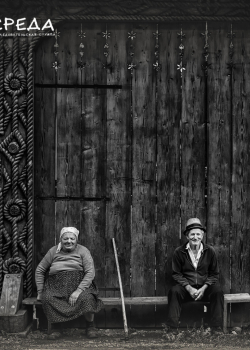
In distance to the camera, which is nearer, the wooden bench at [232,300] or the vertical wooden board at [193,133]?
the wooden bench at [232,300]

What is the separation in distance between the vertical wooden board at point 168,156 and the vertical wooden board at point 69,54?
795mm

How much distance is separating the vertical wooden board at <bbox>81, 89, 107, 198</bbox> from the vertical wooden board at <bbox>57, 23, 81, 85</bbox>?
7.3 inches

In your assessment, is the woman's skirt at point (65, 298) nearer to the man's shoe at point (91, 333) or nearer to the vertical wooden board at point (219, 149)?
the man's shoe at point (91, 333)

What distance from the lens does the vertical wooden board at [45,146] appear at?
5.27 m

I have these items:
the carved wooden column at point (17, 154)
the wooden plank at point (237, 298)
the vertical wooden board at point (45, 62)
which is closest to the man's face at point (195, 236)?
the wooden plank at point (237, 298)

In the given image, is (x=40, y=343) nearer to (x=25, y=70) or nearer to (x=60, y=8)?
(x=25, y=70)

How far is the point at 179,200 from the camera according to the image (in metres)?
5.32

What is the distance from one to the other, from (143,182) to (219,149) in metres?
0.78

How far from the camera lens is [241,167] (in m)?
5.30

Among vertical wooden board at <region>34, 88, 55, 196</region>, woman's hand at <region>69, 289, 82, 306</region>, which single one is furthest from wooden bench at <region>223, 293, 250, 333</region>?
vertical wooden board at <region>34, 88, 55, 196</region>

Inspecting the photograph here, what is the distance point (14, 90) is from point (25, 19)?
0.67 metres

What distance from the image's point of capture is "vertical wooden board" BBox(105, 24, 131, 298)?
530cm

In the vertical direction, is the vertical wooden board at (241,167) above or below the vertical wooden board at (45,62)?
below

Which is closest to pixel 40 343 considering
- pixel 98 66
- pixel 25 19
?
pixel 98 66
